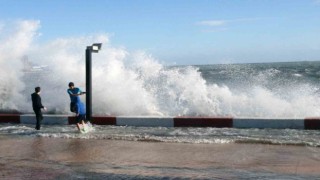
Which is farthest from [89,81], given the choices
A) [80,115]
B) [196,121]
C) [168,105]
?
[168,105]

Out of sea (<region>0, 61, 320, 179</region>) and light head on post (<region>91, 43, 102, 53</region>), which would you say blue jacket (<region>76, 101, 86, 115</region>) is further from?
light head on post (<region>91, 43, 102, 53</region>)

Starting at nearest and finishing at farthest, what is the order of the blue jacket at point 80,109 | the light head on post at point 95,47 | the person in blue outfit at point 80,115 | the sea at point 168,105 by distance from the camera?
the sea at point 168,105 → the person in blue outfit at point 80,115 → the blue jacket at point 80,109 → the light head on post at point 95,47

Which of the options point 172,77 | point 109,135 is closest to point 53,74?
point 172,77

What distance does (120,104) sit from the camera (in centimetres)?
1608

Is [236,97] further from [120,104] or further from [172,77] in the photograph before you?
[120,104]

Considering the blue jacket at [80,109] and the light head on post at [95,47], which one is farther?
the light head on post at [95,47]

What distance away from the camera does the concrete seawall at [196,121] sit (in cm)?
1157

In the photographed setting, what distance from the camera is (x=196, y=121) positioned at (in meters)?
12.3

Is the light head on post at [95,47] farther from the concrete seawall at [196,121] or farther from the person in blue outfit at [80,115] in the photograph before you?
the concrete seawall at [196,121]

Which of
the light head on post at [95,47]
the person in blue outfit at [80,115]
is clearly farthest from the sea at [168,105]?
the light head on post at [95,47]

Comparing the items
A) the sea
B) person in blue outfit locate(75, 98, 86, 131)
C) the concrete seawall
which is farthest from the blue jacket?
the concrete seawall

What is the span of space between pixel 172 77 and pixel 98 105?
142 inches

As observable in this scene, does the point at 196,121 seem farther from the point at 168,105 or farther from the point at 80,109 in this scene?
the point at 168,105

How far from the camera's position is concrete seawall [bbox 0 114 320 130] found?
11.6 metres
